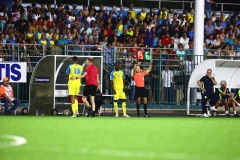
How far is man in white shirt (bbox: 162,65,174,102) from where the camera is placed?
34531mm

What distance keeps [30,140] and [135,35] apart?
23.1 m

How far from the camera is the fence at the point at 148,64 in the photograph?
3275cm

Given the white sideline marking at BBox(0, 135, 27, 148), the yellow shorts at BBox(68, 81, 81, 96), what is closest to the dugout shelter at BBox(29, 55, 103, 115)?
the yellow shorts at BBox(68, 81, 81, 96)

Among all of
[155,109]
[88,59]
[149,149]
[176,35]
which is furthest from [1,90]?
[149,149]

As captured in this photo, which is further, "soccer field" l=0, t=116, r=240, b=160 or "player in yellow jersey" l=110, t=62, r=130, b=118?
"player in yellow jersey" l=110, t=62, r=130, b=118

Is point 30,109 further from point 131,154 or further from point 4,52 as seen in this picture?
point 131,154

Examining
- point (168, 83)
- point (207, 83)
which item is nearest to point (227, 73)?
point (207, 83)

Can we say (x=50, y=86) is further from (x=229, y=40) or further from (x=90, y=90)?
(x=229, y=40)

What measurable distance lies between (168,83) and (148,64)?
1229 millimetres

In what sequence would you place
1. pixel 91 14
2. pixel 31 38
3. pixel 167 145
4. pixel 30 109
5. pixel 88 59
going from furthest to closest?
1. pixel 91 14
2. pixel 31 38
3. pixel 30 109
4. pixel 88 59
5. pixel 167 145

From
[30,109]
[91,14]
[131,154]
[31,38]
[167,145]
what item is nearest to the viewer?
[131,154]

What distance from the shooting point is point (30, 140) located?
14.0 metres

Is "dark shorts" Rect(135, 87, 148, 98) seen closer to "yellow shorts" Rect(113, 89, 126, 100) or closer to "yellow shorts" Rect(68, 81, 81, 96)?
"yellow shorts" Rect(113, 89, 126, 100)

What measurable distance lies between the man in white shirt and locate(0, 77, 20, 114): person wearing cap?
281 inches
